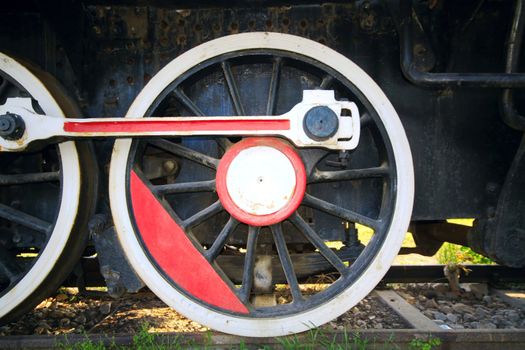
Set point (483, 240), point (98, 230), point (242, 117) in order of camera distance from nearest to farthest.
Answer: point (242, 117)
point (98, 230)
point (483, 240)

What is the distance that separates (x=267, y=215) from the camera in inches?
72.9

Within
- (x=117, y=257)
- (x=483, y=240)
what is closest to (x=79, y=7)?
(x=117, y=257)

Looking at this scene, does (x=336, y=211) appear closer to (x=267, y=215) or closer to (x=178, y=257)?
(x=267, y=215)

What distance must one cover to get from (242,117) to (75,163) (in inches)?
28.3

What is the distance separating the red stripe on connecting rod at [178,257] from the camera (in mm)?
1901

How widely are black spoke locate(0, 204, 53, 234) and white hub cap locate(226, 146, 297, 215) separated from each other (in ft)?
2.68

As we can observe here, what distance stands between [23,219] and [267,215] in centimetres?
104

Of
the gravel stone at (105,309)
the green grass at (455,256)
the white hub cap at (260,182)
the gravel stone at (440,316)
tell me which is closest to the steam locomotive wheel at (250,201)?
the white hub cap at (260,182)

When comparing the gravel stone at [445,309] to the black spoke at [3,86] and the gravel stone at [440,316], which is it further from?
the black spoke at [3,86]

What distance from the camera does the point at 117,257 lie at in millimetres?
1970

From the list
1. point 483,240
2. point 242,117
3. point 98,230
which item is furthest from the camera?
point 483,240

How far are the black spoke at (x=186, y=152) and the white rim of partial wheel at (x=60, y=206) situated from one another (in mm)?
339

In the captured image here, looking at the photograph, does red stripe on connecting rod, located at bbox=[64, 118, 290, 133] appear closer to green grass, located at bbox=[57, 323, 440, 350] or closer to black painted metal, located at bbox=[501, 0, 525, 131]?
green grass, located at bbox=[57, 323, 440, 350]

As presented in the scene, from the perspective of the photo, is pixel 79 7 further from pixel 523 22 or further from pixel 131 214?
pixel 523 22
